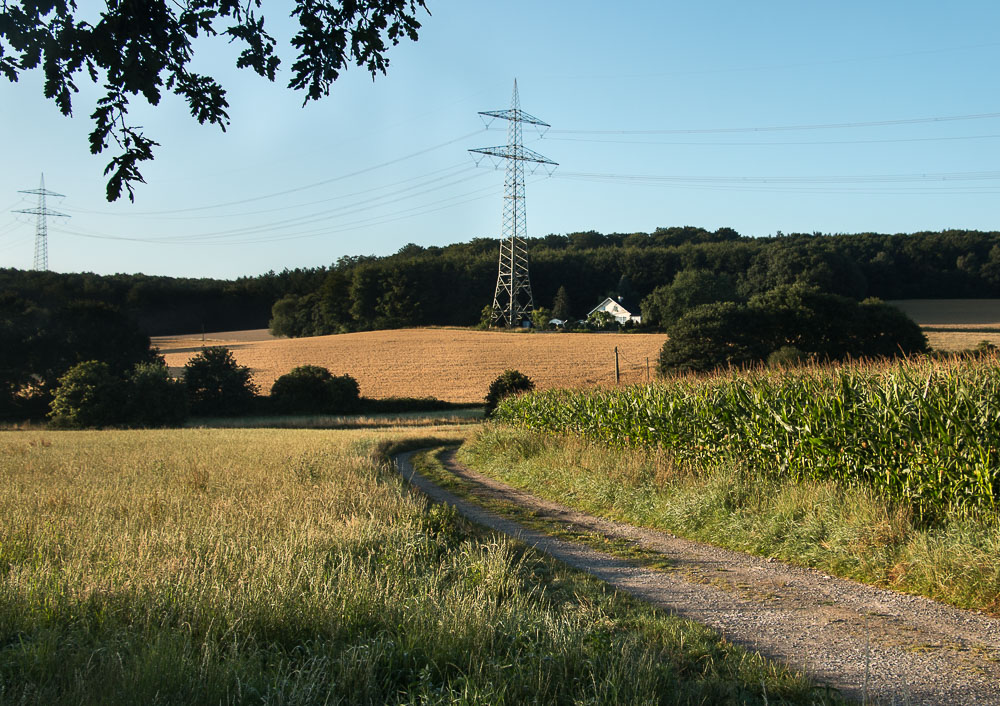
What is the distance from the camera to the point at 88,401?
140ft

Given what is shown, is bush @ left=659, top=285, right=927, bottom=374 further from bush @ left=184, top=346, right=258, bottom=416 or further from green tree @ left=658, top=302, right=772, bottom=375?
bush @ left=184, top=346, right=258, bottom=416

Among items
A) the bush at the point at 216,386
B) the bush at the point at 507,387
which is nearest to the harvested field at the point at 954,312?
the bush at the point at 507,387

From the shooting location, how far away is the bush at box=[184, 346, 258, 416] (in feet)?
168

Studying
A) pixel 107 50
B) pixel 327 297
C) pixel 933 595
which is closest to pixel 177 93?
pixel 107 50

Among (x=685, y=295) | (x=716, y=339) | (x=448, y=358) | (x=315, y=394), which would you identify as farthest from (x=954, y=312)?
(x=315, y=394)

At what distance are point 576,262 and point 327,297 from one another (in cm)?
3672


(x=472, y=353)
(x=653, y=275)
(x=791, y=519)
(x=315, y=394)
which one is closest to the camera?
(x=791, y=519)

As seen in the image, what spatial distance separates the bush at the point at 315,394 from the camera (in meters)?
50.8

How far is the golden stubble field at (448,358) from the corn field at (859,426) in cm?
3255

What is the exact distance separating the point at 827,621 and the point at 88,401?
4527 cm

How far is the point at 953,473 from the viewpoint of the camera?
794 centimetres

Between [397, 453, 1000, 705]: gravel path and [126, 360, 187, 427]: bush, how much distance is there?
40.5m

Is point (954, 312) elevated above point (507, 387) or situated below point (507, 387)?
above

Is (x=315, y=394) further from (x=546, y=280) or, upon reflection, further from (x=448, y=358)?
(x=546, y=280)
